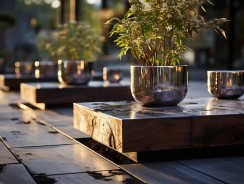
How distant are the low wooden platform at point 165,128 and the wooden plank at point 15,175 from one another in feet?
Answer: 1.79

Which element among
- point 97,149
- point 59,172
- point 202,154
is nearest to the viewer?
point 59,172

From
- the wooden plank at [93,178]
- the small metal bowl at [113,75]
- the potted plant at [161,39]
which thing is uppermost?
the potted plant at [161,39]

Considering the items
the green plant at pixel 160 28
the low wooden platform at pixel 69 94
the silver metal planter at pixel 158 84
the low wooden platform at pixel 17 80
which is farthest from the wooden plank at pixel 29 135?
the low wooden platform at pixel 17 80

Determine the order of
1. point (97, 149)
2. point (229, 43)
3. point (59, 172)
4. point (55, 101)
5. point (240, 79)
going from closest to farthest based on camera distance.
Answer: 1. point (59, 172)
2. point (97, 149)
3. point (240, 79)
4. point (55, 101)
5. point (229, 43)

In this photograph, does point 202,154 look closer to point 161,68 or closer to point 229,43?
point 161,68

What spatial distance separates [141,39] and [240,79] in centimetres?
105

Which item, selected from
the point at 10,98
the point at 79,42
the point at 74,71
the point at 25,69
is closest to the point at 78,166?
the point at 74,71

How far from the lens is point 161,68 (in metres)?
3.45

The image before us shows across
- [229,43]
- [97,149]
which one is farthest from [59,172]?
[229,43]

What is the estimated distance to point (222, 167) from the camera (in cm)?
293

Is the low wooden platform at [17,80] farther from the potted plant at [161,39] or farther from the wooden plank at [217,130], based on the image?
the wooden plank at [217,130]

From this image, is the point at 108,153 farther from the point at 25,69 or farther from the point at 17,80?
the point at 25,69

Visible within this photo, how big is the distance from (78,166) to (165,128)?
0.54m

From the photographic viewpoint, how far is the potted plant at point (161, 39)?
3445mm
